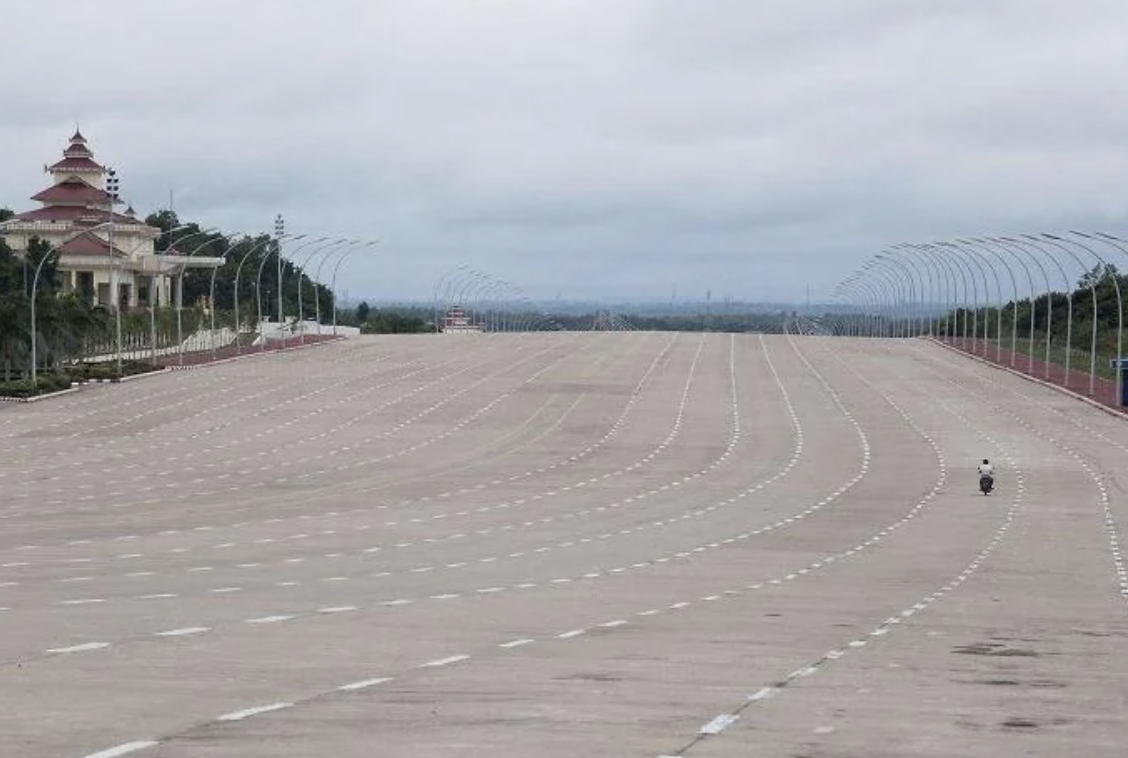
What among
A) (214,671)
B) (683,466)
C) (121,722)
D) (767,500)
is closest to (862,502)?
(767,500)

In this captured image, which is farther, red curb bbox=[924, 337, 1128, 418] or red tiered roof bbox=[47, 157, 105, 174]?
red tiered roof bbox=[47, 157, 105, 174]

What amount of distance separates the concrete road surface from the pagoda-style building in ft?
224

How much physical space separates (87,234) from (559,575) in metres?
132

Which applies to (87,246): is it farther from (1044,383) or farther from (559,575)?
(559,575)

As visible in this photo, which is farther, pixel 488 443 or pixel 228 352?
pixel 228 352

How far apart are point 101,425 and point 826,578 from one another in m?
50.1

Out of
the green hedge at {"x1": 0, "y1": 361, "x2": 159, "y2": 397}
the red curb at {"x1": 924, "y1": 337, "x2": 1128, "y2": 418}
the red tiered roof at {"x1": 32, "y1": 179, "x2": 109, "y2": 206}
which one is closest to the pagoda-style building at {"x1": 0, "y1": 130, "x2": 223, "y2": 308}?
the red tiered roof at {"x1": 32, "y1": 179, "x2": 109, "y2": 206}

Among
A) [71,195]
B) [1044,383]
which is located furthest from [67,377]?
[71,195]

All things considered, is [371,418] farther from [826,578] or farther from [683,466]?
[826,578]

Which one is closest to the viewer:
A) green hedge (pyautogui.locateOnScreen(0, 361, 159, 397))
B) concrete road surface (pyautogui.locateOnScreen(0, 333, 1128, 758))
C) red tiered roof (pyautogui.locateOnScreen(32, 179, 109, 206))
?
concrete road surface (pyautogui.locateOnScreen(0, 333, 1128, 758))

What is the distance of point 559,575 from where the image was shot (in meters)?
35.2

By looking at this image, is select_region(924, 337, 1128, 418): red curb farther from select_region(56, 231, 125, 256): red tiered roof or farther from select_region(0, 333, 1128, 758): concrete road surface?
select_region(56, 231, 125, 256): red tiered roof

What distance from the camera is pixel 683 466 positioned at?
219 ft

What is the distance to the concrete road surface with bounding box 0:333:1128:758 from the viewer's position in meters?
16.7
